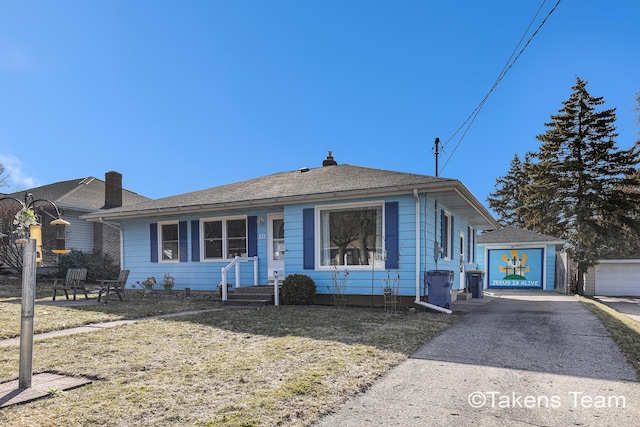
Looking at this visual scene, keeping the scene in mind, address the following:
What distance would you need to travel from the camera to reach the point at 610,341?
5773mm

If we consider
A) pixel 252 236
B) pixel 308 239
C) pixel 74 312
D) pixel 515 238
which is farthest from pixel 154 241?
pixel 515 238

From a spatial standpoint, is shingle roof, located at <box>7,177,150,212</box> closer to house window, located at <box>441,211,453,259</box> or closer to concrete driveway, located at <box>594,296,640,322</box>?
house window, located at <box>441,211,453,259</box>

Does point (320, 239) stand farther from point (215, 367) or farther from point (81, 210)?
point (81, 210)

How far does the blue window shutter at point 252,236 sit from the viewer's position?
11.4 metres

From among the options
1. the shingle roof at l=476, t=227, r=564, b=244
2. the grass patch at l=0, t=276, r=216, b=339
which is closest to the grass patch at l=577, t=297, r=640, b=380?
the grass patch at l=0, t=276, r=216, b=339

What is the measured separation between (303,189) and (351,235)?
5.79 ft

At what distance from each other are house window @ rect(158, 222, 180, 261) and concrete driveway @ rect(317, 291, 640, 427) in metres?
9.00

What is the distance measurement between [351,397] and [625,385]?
2572 millimetres

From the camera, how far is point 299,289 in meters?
9.73

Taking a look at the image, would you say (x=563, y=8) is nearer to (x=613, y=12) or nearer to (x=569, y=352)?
(x=613, y=12)

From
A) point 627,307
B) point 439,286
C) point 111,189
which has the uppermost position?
point 111,189

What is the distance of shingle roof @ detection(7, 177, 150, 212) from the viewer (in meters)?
18.5

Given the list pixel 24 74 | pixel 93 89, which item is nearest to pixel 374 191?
pixel 93 89

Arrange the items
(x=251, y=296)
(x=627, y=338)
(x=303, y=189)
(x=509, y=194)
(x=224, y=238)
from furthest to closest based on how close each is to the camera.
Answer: (x=509, y=194) < (x=224, y=238) < (x=303, y=189) < (x=251, y=296) < (x=627, y=338)
